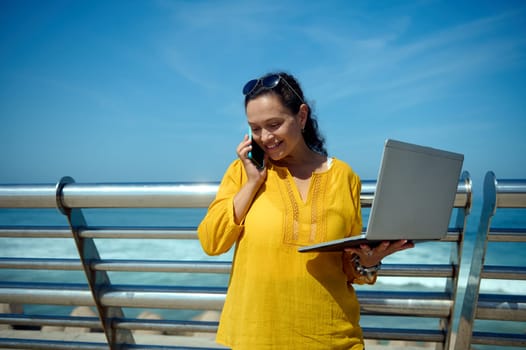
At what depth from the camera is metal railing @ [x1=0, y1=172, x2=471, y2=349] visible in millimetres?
2248

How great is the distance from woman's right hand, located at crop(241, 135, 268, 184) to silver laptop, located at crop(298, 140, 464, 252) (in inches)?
15.4

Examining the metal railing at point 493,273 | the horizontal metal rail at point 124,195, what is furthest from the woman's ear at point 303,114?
the metal railing at point 493,273

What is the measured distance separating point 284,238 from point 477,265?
1074 millimetres

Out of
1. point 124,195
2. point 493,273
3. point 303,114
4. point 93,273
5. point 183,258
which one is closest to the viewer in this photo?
point 303,114

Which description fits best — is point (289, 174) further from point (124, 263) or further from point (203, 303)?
point (124, 263)

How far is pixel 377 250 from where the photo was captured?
1.73 m

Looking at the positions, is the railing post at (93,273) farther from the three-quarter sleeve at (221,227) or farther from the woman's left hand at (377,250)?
the woman's left hand at (377,250)

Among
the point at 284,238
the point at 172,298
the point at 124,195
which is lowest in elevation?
the point at 172,298

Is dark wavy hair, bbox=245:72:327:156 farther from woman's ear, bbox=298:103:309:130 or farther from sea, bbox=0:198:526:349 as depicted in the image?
sea, bbox=0:198:526:349

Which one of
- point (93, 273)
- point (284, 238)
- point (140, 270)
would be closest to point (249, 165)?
point (284, 238)

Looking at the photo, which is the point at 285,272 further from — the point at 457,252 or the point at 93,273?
the point at 93,273

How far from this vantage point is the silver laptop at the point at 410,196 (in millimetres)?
1497

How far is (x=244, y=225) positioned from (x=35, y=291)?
1.60 m

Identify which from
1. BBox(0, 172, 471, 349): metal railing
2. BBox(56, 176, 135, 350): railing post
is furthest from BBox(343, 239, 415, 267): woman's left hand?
BBox(56, 176, 135, 350): railing post
